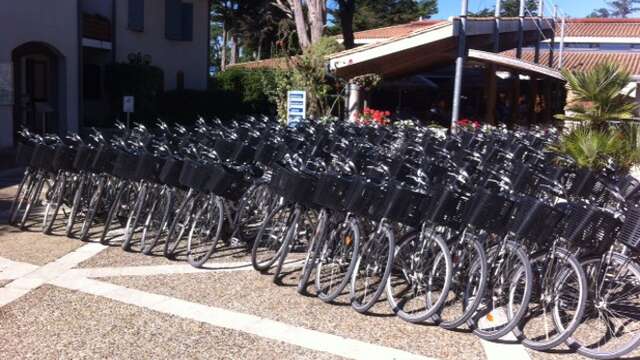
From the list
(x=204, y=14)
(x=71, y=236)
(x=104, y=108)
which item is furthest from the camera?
(x=204, y=14)

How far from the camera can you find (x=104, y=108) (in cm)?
1798

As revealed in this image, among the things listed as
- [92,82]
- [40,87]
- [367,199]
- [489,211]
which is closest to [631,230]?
[489,211]

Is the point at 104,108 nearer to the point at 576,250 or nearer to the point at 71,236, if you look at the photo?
the point at 71,236

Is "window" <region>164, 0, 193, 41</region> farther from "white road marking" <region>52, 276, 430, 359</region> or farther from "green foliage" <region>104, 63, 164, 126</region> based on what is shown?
"white road marking" <region>52, 276, 430, 359</region>

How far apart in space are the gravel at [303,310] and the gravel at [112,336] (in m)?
0.42

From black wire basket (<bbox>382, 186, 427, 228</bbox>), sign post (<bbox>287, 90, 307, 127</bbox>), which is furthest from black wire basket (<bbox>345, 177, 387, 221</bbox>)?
sign post (<bbox>287, 90, 307, 127</bbox>)

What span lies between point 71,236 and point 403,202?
12.3 feet

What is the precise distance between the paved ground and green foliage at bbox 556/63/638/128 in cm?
517

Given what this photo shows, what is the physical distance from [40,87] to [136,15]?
3.77m

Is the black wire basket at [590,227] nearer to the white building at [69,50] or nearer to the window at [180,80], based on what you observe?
the white building at [69,50]

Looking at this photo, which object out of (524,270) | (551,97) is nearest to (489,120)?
(551,97)

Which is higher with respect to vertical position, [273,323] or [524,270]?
[524,270]

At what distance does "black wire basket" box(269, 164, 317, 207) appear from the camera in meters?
5.36

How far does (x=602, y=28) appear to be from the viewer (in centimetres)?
3906
